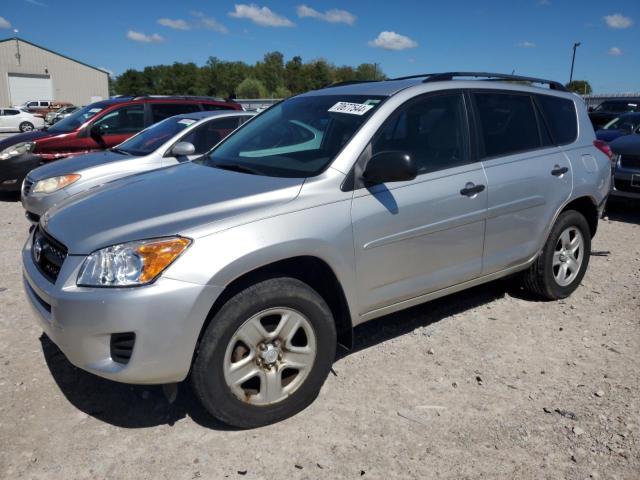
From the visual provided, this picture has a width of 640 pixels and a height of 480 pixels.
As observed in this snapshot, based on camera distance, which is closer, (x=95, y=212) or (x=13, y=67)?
(x=95, y=212)

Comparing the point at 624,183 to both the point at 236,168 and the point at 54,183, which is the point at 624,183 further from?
the point at 54,183

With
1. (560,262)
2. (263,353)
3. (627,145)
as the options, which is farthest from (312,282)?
(627,145)

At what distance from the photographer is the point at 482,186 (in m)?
3.71

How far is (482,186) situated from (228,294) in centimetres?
194

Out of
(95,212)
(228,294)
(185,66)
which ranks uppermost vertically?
(185,66)

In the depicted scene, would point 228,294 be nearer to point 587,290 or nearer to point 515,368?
point 515,368

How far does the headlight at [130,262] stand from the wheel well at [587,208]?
133 inches

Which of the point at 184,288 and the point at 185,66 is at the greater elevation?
the point at 185,66

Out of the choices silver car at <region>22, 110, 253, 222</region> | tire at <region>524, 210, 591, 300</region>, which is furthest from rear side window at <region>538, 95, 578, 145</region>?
silver car at <region>22, 110, 253, 222</region>

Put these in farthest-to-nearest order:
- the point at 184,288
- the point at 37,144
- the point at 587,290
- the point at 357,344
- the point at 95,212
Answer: the point at 37,144
the point at 587,290
the point at 357,344
the point at 95,212
the point at 184,288

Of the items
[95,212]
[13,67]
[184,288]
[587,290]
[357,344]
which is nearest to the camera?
[184,288]

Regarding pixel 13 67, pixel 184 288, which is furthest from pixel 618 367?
pixel 13 67

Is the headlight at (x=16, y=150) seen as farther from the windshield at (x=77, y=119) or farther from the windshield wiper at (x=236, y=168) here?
the windshield wiper at (x=236, y=168)

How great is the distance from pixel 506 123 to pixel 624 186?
204 inches
